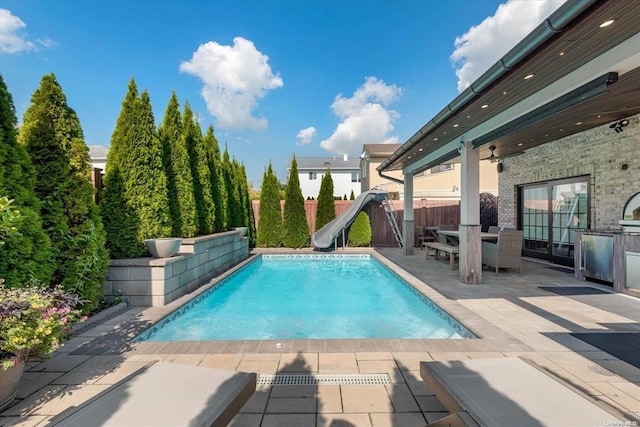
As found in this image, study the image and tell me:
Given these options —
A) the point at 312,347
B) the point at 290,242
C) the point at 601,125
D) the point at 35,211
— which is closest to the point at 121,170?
the point at 35,211

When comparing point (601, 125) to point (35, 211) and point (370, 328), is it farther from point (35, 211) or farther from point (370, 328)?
point (35, 211)

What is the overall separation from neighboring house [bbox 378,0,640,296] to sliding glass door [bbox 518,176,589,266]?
0.10ft

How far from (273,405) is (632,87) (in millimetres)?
6310

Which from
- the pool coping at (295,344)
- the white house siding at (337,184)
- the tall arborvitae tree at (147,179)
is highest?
the white house siding at (337,184)

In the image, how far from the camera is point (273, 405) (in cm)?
237

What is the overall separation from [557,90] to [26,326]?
6.42 meters

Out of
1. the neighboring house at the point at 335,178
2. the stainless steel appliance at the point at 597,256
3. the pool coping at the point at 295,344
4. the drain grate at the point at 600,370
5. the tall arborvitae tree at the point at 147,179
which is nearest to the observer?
the drain grate at the point at 600,370

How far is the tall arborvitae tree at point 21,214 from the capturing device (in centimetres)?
312

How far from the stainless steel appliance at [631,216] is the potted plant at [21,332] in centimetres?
844

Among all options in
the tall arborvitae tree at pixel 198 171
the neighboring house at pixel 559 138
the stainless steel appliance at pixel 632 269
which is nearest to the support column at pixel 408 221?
the neighboring house at pixel 559 138

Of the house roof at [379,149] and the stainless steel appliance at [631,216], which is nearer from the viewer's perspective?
the stainless steel appliance at [631,216]

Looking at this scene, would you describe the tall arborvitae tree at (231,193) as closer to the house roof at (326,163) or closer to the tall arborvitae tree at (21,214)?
the tall arborvitae tree at (21,214)

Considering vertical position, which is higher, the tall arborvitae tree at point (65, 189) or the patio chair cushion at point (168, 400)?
the tall arborvitae tree at point (65, 189)

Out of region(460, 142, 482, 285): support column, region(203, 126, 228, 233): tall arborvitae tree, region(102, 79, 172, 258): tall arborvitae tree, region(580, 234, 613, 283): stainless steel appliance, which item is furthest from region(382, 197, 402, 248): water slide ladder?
region(102, 79, 172, 258): tall arborvitae tree
